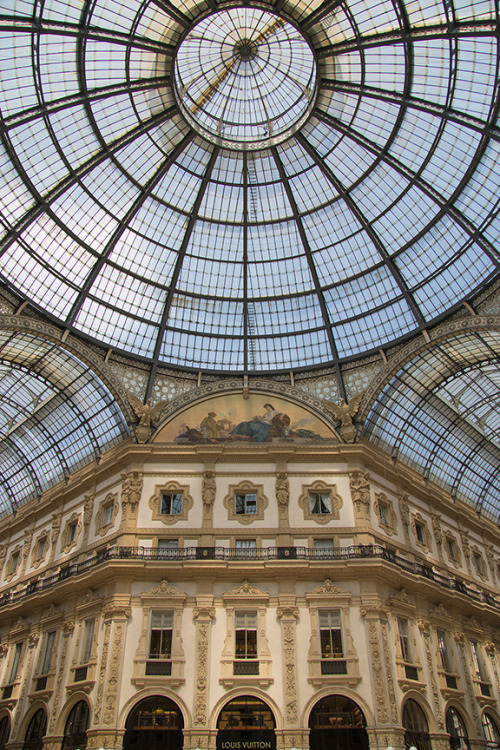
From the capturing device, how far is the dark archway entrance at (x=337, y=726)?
100ft

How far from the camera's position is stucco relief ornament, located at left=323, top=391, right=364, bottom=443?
40.1m

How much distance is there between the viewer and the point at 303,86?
39.1 meters

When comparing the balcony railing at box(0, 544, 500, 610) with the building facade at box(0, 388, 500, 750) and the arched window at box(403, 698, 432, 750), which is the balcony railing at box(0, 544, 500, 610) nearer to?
the building facade at box(0, 388, 500, 750)

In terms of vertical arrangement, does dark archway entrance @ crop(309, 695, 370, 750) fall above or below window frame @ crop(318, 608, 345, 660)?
below

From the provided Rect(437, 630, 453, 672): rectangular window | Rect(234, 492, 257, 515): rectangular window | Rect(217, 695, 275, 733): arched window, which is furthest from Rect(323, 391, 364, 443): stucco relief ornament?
Rect(217, 695, 275, 733): arched window

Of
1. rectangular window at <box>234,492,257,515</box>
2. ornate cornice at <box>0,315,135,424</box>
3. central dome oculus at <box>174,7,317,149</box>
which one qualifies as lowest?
rectangular window at <box>234,492,257,515</box>

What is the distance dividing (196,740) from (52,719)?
927 centimetres

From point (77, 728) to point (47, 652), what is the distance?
22.2 feet

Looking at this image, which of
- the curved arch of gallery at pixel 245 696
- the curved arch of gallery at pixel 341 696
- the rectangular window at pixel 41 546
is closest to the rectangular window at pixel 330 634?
the curved arch of gallery at pixel 341 696

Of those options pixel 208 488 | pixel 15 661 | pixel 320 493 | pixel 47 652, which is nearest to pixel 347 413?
pixel 320 493

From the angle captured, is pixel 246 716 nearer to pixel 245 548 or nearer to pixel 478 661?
pixel 245 548

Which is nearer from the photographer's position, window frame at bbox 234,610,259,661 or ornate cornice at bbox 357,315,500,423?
window frame at bbox 234,610,259,661

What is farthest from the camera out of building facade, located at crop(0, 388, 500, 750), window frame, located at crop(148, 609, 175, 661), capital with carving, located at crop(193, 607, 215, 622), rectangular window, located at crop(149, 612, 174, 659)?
capital with carving, located at crop(193, 607, 215, 622)

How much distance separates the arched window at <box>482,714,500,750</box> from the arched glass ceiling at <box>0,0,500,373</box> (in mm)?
25905
